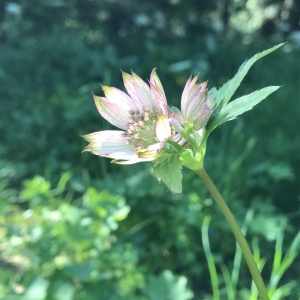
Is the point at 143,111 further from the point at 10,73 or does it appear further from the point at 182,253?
the point at 10,73

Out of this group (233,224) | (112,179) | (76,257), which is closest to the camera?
(233,224)

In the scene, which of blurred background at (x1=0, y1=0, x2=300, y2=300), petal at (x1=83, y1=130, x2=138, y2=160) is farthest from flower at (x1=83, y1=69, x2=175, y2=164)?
blurred background at (x1=0, y1=0, x2=300, y2=300)

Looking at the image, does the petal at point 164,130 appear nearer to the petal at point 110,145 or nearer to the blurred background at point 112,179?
the petal at point 110,145

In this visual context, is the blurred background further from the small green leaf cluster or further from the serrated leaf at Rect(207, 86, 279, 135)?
the serrated leaf at Rect(207, 86, 279, 135)

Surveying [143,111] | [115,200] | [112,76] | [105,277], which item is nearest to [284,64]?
[112,76]

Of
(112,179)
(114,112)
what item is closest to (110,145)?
(114,112)

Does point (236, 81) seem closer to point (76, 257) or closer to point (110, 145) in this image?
point (110, 145)

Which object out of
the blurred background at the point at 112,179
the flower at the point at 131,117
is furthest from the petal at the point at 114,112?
the blurred background at the point at 112,179
